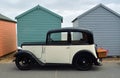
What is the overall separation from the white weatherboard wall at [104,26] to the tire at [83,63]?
16.2 feet

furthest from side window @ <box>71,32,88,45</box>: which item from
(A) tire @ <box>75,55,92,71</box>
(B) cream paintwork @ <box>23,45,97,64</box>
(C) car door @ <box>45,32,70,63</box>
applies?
(A) tire @ <box>75,55,92,71</box>

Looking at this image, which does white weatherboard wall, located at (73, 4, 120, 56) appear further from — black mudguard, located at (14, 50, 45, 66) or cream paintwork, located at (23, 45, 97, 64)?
black mudguard, located at (14, 50, 45, 66)

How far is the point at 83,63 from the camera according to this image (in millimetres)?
11203

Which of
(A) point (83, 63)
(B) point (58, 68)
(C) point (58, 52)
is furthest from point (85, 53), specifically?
(B) point (58, 68)

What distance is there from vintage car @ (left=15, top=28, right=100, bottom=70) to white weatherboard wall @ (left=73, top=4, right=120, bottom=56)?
4.44 metres

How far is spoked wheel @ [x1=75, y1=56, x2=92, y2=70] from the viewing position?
1114 centimetres

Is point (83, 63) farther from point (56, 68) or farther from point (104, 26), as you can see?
point (104, 26)

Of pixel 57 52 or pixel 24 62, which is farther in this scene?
pixel 24 62

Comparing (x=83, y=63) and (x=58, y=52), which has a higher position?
(x=58, y=52)

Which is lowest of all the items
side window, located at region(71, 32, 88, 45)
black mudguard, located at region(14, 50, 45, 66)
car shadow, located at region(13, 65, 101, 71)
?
car shadow, located at region(13, 65, 101, 71)

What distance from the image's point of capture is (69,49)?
11188mm

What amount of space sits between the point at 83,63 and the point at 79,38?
1.24 m

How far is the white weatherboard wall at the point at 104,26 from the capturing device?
52.3 feet

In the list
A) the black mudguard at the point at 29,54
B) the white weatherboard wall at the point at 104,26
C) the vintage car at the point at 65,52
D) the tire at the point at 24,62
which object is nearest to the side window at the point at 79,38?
the vintage car at the point at 65,52
